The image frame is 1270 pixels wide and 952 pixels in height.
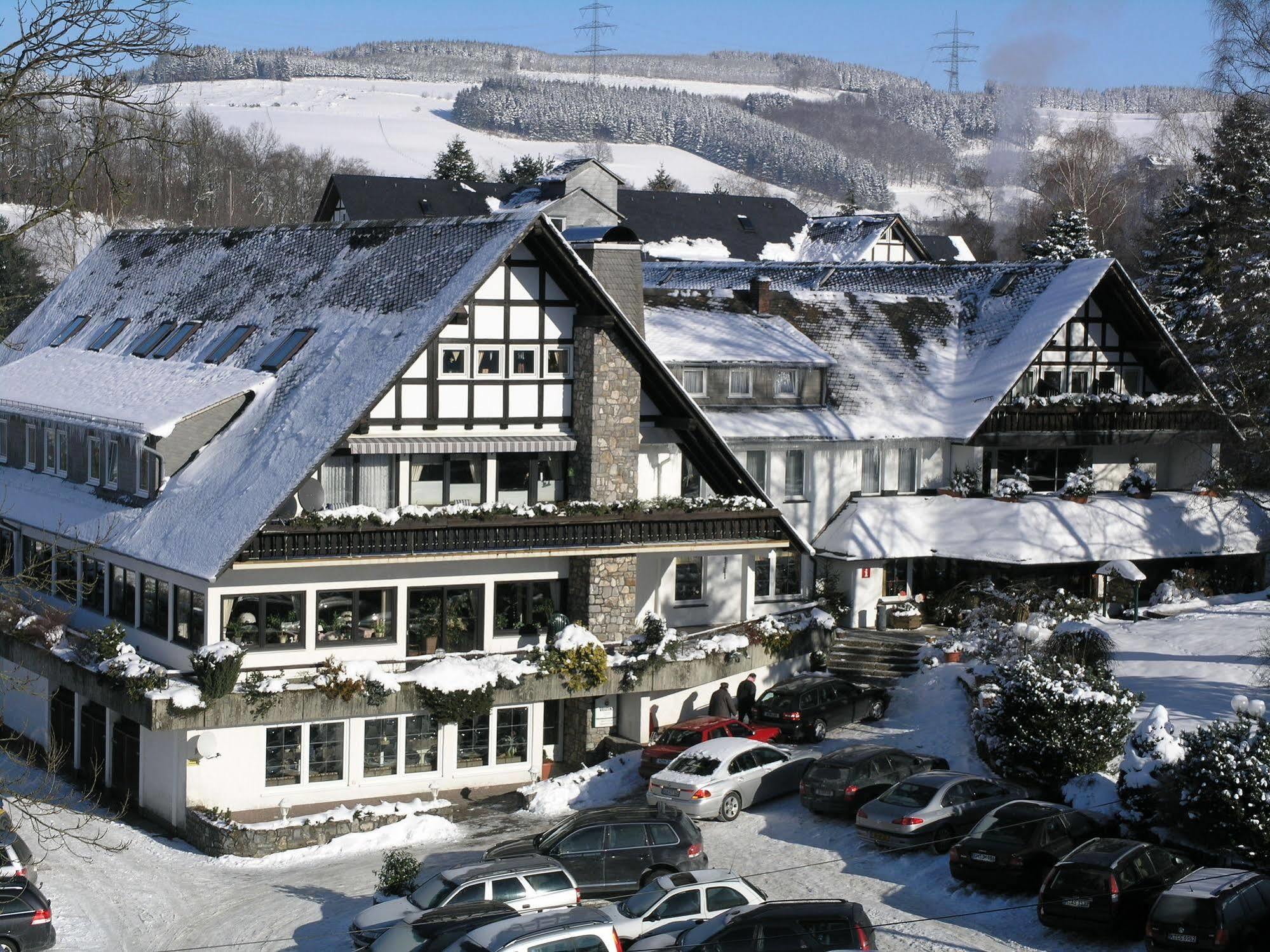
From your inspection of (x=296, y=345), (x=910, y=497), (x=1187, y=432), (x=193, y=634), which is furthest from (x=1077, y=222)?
(x=193, y=634)

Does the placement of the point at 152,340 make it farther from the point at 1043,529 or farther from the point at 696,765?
the point at 1043,529

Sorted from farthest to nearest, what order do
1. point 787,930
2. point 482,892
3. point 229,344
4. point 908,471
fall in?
point 908,471 → point 229,344 → point 482,892 → point 787,930

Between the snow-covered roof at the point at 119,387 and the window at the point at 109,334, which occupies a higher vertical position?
the window at the point at 109,334

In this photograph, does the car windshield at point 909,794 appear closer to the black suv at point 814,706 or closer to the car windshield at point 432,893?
the black suv at point 814,706

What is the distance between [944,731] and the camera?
39.3m

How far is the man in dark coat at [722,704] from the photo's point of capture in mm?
40250

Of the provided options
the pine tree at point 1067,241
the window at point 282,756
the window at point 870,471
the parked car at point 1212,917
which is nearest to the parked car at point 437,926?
the parked car at point 1212,917

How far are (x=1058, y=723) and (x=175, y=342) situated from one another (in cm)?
2576

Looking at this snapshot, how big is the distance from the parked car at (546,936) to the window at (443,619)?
14.8 m

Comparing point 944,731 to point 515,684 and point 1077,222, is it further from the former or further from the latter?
point 1077,222

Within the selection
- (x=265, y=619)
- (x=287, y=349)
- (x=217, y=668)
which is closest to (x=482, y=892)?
(x=217, y=668)

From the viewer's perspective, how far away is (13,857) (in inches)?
1174

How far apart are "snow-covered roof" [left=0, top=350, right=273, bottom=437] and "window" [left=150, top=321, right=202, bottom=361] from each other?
1.35 feet

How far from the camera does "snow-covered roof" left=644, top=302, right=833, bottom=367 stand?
1896 inches
